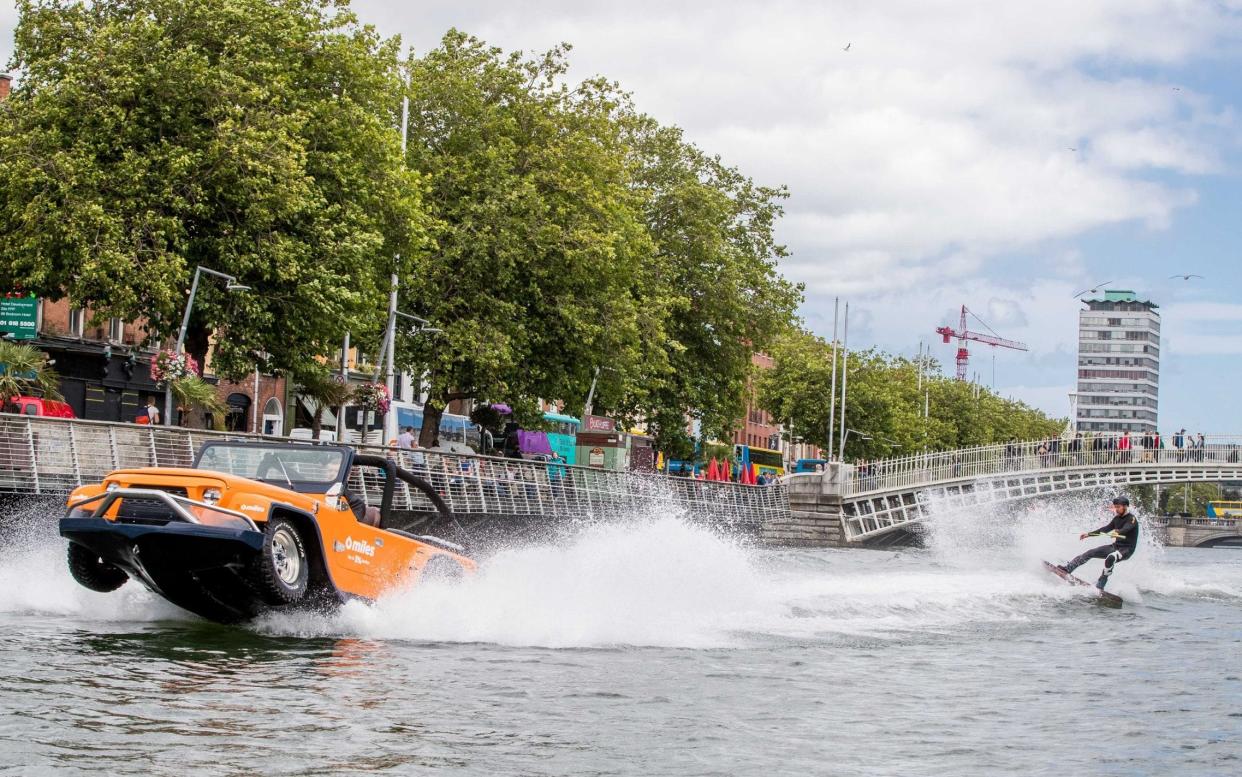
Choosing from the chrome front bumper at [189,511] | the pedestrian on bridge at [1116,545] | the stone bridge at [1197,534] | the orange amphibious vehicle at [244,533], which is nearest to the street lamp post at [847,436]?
the stone bridge at [1197,534]

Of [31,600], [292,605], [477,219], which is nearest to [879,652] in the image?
[292,605]

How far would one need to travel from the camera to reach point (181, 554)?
1706cm

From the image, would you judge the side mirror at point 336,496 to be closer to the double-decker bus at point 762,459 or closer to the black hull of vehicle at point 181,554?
the black hull of vehicle at point 181,554

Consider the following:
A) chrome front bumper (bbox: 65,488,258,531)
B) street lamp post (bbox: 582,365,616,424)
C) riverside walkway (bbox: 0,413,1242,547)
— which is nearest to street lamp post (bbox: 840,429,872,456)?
riverside walkway (bbox: 0,413,1242,547)

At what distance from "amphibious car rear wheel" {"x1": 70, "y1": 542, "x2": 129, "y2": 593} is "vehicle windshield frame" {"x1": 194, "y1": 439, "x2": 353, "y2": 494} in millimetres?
1321

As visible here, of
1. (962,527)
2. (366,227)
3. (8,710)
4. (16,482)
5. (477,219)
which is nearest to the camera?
(8,710)

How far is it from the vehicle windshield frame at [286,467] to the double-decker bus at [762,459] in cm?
9951

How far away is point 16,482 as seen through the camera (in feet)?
91.4

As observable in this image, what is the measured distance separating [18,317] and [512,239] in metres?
14.7

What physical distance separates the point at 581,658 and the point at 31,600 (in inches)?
266

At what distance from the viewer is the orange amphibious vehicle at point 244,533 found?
16906 millimetres

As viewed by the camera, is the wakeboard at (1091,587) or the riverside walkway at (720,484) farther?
the wakeboard at (1091,587)

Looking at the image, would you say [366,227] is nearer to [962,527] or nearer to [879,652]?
[879,652]

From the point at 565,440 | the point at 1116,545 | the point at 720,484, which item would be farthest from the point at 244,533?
the point at 565,440
